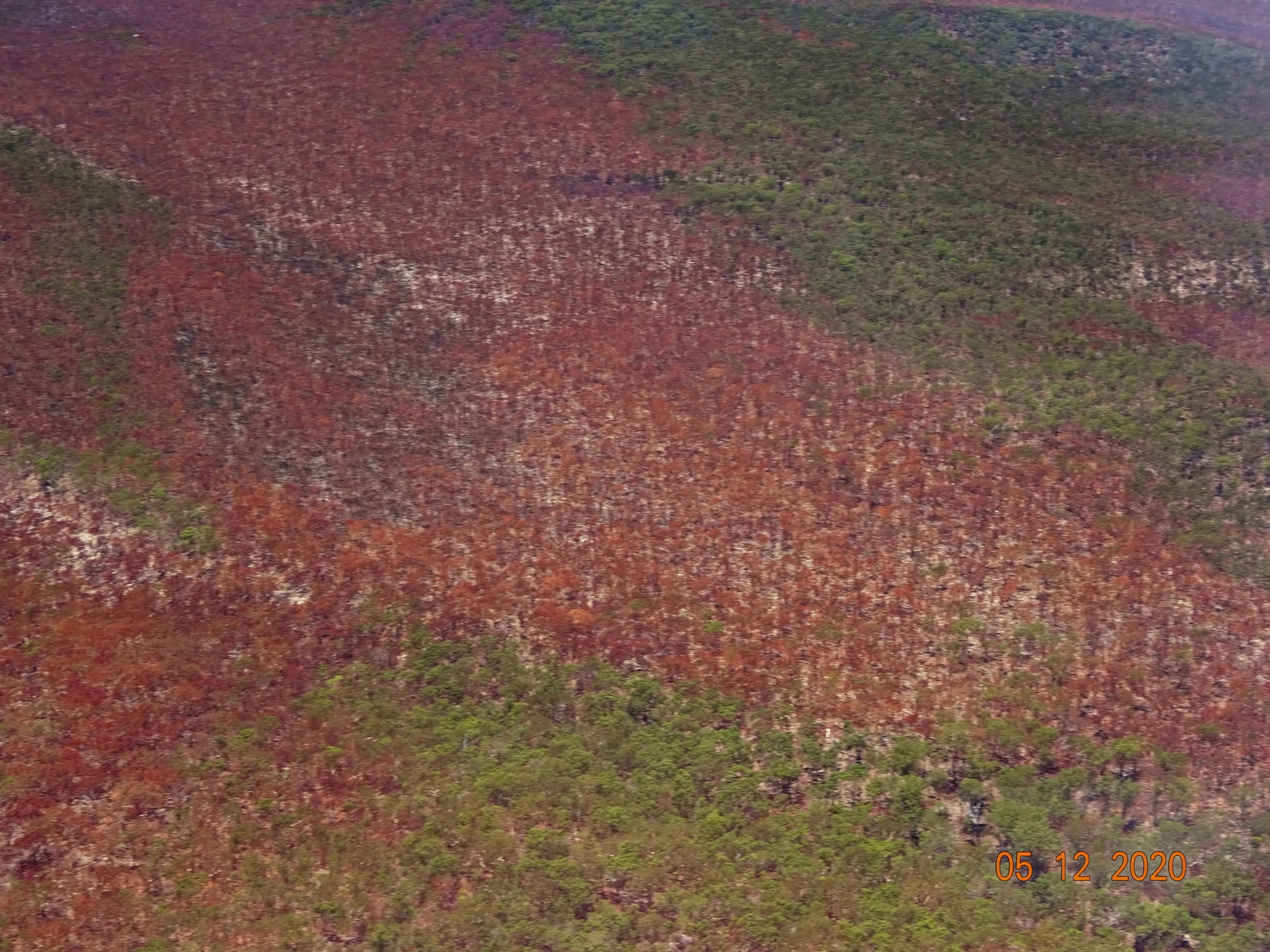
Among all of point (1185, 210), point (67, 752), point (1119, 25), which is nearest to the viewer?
point (67, 752)

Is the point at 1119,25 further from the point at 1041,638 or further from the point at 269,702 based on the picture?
the point at 269,702

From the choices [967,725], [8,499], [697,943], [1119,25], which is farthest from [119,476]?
[1119,25]

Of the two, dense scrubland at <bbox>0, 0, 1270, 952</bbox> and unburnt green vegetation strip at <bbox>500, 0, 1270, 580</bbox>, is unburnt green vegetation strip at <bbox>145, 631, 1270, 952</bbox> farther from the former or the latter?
unburnt green vegetation strip at <bbox>500, 0, 1270, 580</bbox>

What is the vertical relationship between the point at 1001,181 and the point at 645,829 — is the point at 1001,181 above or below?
above

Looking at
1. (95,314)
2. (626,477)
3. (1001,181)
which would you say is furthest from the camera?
(1001,181)

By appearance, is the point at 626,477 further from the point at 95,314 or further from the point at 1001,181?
the point at 1001,181

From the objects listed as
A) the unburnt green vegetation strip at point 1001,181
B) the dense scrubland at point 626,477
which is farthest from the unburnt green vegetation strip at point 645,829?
the unburnt green vegetation strip at point 1001,181

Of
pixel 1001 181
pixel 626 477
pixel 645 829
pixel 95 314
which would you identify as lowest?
pixel 645 829

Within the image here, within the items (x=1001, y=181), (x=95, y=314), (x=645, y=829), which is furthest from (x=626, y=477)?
(x=1001, y=181)
